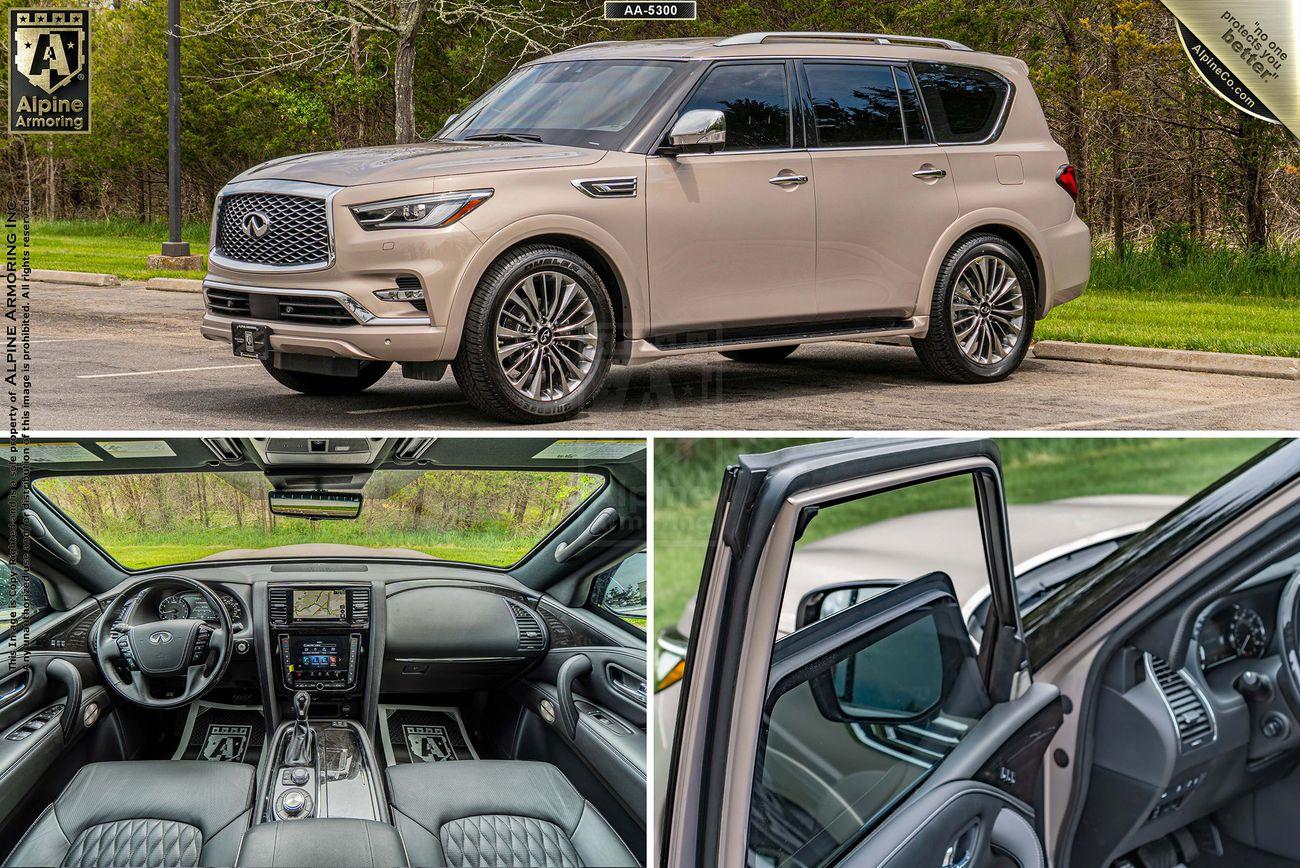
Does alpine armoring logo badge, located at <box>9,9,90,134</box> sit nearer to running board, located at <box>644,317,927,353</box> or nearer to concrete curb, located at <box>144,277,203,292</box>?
concrete curb, located at <box>144,277,203,292</box>

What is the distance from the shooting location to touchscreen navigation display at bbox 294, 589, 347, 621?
4.71 m

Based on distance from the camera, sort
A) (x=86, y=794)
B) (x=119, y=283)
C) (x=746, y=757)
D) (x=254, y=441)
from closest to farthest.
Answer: (x=746, y=757)
(x=254, y=441)
(x=86, y=794)
(x=119, y=283)

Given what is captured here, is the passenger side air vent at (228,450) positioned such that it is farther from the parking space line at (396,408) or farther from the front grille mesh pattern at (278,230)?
the parking space line at (396,408)

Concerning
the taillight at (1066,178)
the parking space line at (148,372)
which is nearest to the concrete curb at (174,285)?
the parking space line at (148,372)

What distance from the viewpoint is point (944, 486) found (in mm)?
4266

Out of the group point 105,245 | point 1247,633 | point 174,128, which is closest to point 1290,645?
point 1247,633

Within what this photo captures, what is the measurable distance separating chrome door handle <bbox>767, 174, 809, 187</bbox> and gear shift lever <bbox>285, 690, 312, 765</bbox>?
151 inches

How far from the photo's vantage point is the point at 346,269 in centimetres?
629

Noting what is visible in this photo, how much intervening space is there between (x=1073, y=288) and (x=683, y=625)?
614 centimetres

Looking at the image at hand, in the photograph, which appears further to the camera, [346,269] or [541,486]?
[346,269]

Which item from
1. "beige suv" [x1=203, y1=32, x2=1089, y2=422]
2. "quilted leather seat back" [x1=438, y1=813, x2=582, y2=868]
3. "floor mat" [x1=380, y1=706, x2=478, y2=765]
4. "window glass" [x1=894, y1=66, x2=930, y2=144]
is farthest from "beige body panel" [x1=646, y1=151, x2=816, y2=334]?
"quilted leather seat back" [x1=438, y1=813, x2=582, y2=868]

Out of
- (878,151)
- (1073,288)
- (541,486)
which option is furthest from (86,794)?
(1073,288)

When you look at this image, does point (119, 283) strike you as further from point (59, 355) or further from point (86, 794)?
point (86, 794)

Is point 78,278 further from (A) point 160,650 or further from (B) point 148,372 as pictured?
(A) point 160,650
